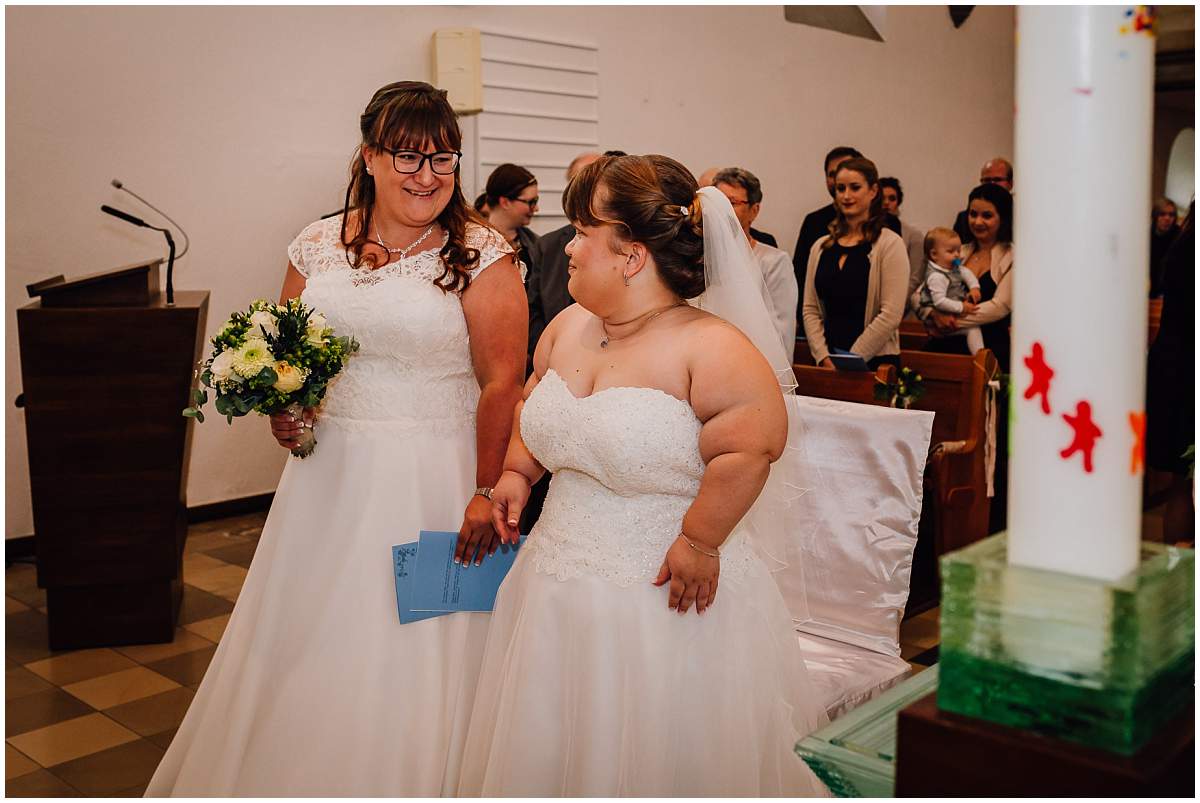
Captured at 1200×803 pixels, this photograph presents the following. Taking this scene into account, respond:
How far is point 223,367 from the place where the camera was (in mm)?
2543

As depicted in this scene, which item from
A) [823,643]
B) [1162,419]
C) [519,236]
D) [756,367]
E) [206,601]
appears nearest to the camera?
[756,367]

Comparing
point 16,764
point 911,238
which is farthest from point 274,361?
point 911,238

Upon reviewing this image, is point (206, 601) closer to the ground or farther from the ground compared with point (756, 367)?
closer to the ground

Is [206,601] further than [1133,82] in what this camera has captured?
Yes

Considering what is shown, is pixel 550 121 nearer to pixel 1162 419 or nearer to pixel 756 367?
pixel 1162 419

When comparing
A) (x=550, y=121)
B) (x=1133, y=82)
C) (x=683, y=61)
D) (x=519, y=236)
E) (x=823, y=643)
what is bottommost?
(x=823, y=643)

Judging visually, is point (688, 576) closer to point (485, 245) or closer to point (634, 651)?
point (634, 651)

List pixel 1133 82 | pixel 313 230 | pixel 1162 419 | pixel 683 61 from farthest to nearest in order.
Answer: pixel 683 61 < pixel 1162 419 < pixel 313 230 < pixel 1133 82

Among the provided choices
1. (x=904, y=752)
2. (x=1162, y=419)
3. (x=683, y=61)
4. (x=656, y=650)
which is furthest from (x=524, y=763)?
(x=683, y=61)

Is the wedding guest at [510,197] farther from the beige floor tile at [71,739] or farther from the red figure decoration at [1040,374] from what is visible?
the red figure decoration at [1040,374]

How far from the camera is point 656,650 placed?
2096 millimetres

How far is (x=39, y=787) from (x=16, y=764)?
0.70ft

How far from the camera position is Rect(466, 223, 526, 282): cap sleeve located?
106 inches

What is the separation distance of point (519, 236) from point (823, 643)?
3041 millimetres
